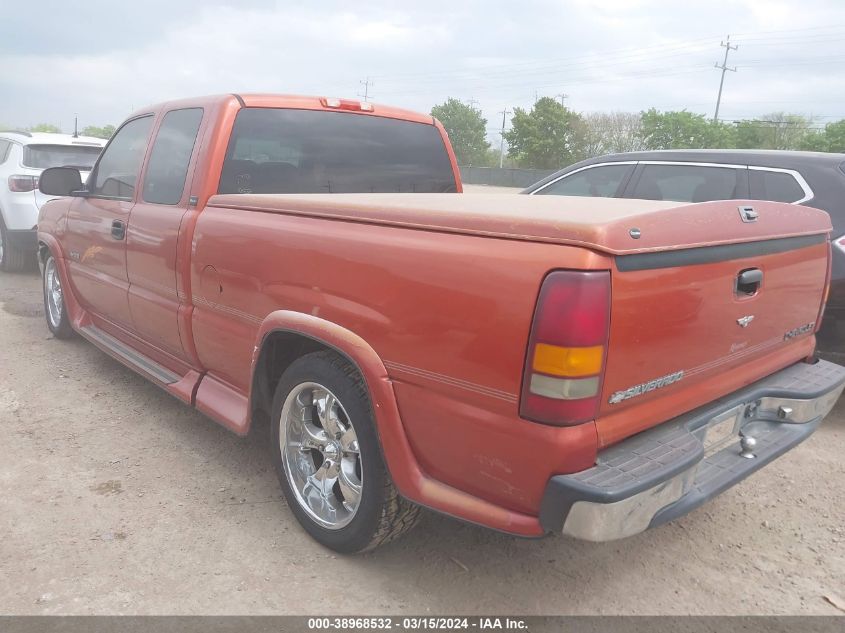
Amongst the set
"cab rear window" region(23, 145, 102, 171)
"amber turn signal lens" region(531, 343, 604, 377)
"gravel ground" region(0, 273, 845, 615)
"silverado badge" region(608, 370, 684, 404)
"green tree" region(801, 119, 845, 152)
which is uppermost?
"green tree" region(801, 119, 845, 152)

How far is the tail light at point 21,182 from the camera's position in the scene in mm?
8062

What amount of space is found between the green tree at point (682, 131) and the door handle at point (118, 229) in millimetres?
73117

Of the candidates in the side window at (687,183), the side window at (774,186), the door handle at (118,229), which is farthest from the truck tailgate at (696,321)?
the door handle at (118,229)

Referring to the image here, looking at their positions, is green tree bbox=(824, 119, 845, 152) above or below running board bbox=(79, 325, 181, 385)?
above

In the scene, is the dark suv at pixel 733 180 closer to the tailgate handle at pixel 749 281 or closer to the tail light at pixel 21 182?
the tailgate handle at pixel 749 281

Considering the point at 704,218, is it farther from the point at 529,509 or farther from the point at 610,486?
the point at 529,509

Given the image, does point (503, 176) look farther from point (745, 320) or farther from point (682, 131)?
point (745, 320)

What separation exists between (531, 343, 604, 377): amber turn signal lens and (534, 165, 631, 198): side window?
3939 millimetres

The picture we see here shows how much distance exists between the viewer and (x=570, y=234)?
5.99 feet

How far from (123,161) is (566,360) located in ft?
11.9

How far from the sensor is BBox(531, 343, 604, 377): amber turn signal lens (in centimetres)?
181

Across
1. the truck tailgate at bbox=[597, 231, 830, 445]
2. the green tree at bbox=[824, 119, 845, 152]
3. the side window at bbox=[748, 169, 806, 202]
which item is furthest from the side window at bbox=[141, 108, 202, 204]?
the green tree at bbox=[824, 119, 845, 152]

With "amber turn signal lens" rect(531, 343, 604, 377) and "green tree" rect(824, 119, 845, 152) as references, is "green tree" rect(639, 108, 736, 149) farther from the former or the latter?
"amber turn signal lens" rect(531, 343, 604, 377)

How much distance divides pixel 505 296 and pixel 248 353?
154cm
